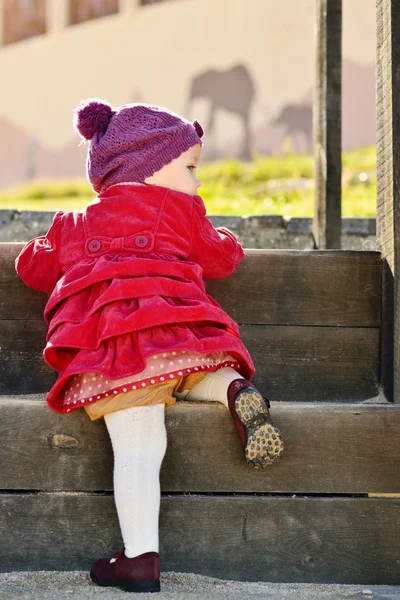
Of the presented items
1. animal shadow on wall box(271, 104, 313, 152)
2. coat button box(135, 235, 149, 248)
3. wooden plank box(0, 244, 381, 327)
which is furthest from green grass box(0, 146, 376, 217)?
coat button box(135, 235, 149, 248)

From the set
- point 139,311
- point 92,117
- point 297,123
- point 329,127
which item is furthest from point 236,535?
point 297,123

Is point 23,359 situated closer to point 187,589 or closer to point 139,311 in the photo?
point 139,311

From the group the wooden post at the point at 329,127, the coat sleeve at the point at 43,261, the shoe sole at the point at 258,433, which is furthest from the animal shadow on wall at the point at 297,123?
the shoe sole at the point at 258,433

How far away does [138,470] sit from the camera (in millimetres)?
1879

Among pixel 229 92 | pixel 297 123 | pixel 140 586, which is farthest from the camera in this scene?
pixel 229 92

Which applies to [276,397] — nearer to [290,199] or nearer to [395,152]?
[395,152]

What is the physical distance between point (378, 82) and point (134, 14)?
10.3 m

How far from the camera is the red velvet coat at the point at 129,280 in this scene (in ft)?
6.57

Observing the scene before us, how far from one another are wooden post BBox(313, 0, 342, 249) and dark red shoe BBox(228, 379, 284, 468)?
1.44 m

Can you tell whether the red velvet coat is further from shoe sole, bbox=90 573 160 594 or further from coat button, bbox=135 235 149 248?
shoe sole, bbox=90 573 160 594

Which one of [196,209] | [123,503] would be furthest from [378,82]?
[123,503]

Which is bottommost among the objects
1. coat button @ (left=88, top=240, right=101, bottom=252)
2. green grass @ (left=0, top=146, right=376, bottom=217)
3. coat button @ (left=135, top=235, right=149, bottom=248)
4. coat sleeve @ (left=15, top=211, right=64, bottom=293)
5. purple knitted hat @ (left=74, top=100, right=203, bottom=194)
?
green grass @ (left=0, top=146, right=376, bottom=217)

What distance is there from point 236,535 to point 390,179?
963 millimetres

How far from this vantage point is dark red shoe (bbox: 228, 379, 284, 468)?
1.91 metres
